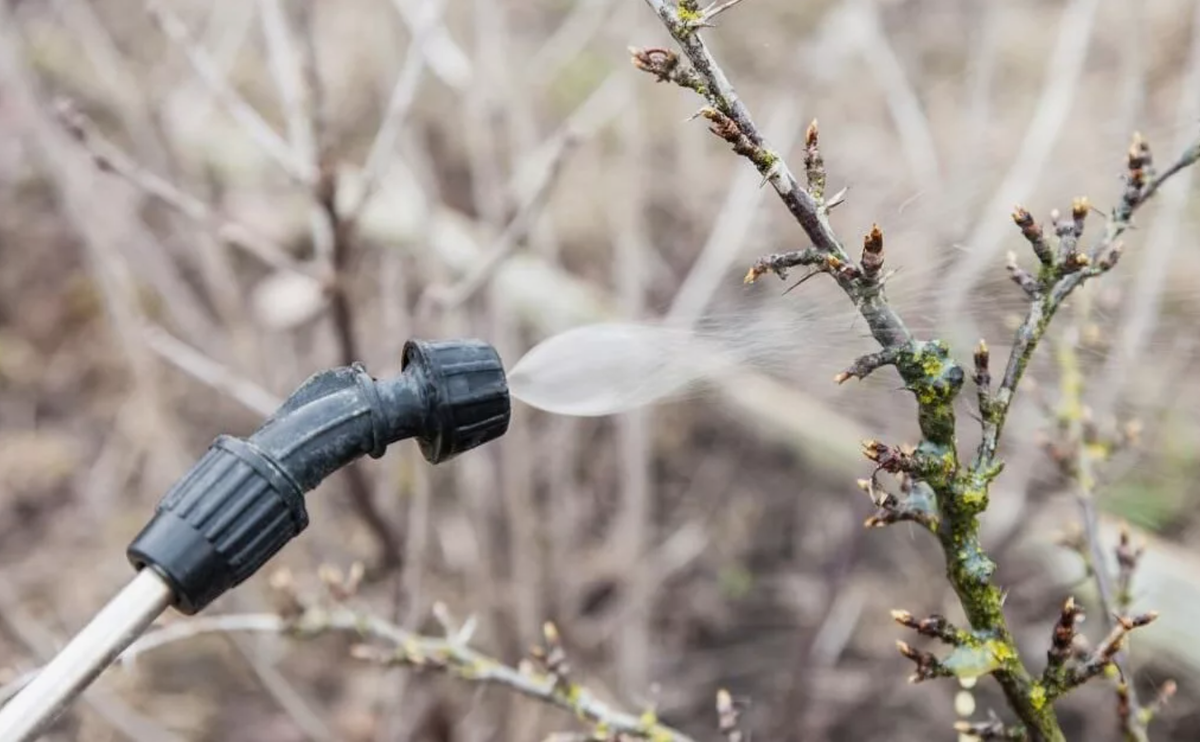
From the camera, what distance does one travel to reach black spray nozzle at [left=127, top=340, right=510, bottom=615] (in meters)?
0.72

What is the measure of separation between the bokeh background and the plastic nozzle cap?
1.13 ft

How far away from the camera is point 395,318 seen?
217 cm

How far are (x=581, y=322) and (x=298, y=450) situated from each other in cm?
262

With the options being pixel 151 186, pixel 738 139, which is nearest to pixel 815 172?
pixel 738 139

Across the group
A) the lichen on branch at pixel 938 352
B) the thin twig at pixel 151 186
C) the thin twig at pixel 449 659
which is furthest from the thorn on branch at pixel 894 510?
the thin twig at pixel 151 186

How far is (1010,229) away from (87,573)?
7.97 ft

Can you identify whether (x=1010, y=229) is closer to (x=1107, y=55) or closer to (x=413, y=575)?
(x=413, y=575)

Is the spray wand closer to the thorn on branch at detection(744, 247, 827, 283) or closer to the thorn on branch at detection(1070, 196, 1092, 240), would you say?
the thorn on branch at detection(744, 247, 827, 283)

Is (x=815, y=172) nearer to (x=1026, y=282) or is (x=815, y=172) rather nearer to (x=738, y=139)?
(x=738, y=139)

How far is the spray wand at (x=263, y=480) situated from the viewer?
674mm

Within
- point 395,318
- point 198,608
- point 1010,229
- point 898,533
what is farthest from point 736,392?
point 198,608

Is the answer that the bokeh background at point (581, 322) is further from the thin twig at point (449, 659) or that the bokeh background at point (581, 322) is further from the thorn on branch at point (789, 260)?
the thin twig at point (449, 659)

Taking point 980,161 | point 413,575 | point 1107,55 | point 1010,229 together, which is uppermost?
point 1107,55

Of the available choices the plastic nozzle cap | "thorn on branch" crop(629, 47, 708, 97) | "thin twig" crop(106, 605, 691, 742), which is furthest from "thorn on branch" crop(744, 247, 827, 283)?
"thin twig" crop(106, 605, 691, 742)
